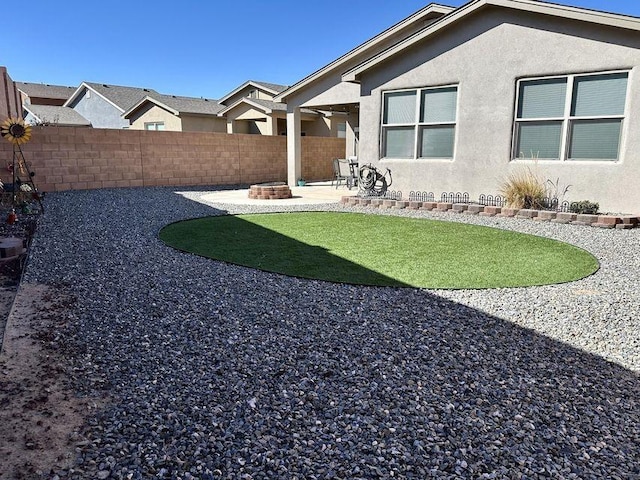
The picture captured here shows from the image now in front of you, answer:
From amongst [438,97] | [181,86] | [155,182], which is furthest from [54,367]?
[181,86]

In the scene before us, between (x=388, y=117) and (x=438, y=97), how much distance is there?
1.37m

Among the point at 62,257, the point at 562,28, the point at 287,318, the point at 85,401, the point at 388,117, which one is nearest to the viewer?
the point at 85,401

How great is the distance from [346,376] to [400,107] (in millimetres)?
9370

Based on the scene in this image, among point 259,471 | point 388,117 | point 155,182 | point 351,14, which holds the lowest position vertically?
point 259,471

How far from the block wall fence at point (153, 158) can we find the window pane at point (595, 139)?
36.6ft

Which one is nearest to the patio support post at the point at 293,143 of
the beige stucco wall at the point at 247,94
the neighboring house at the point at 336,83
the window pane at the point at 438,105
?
the neighboring house at the point at 336,83

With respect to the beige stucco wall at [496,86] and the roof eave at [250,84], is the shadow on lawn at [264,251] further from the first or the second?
the roof eave at [250,84]

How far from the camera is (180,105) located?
23.7m

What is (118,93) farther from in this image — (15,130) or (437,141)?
(437,141)

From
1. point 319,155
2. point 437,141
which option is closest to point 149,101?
point 319,155

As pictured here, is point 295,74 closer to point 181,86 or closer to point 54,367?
point 181,86

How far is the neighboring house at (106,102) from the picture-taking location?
2922 cm

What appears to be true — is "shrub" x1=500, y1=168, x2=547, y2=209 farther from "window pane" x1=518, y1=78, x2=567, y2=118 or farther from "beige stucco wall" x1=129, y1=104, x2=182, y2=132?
"beige stucco wall" x1=129, y1=104, x2=182, y2=132

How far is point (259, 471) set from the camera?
6.41 feet
